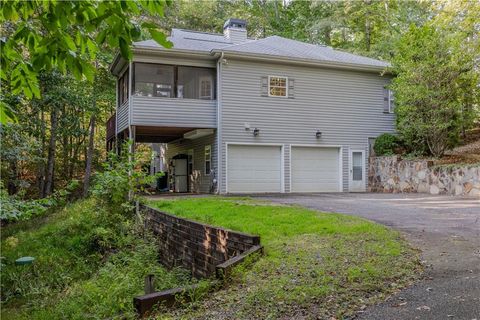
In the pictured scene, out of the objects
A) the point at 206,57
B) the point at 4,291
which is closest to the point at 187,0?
the point at 206,57

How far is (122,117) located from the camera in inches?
582

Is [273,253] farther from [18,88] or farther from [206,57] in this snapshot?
[206,57]

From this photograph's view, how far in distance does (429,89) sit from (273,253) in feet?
37.7

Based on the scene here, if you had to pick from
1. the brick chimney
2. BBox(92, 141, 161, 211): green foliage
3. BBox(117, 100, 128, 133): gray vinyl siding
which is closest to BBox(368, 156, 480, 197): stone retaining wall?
the brick chimney

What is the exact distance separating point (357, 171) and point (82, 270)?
11095 mm

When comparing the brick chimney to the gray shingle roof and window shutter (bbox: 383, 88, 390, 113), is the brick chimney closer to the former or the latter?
the gray shingle roof

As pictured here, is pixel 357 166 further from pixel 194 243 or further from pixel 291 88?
pixel 194 243

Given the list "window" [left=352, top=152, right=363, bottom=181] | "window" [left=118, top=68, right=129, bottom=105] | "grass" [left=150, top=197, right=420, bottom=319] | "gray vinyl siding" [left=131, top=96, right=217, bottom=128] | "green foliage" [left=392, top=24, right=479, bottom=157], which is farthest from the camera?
"window" [left=352, top=152, right=363, bottom=181]

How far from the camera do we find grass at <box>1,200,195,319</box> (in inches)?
223

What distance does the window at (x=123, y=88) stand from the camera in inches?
572

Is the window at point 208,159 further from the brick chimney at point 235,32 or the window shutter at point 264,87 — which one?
the brick chimney at point 235,32

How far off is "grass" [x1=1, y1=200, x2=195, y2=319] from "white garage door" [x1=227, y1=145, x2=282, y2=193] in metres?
5.00

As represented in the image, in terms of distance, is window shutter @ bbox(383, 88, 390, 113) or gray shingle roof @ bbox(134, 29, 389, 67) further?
window shutter @ bbox(383, 88, 390, 113)

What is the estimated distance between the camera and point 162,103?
13531 millimetres
